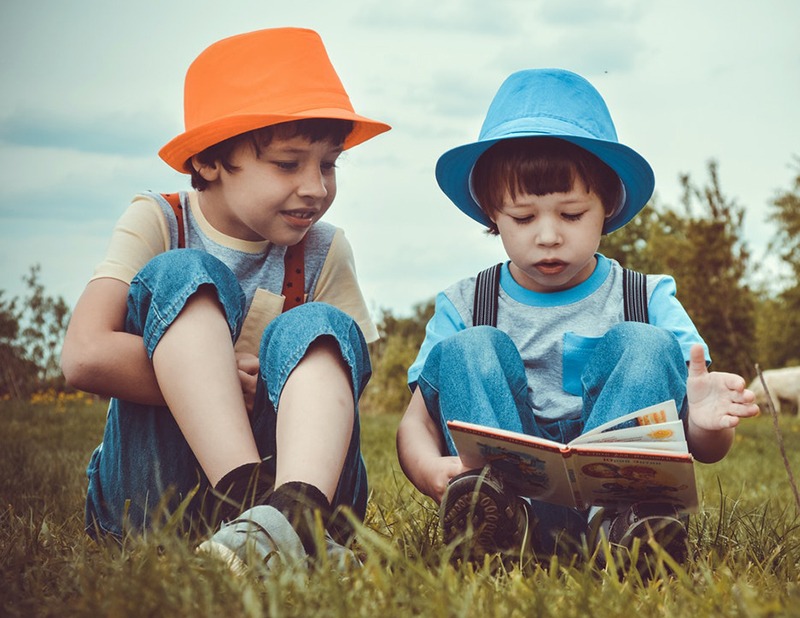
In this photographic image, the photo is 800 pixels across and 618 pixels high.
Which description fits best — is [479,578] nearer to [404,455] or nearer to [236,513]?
[236,513]

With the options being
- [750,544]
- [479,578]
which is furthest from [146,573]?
[750,544]

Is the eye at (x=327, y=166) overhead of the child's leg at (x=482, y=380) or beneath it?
overhead

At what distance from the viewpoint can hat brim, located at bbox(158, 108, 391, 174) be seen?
2295 mm

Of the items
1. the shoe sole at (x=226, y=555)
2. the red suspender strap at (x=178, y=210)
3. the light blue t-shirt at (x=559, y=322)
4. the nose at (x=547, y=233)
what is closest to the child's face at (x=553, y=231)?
the nose at (x=547, y=233)

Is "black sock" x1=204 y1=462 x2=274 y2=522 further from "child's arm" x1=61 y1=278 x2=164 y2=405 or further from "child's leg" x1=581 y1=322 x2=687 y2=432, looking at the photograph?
"child's leg" x1=581 y1=322 x2=687 y2=432

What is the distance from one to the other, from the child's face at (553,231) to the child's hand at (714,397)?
1.35ft

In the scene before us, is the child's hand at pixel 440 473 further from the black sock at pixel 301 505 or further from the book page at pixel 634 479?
the black sock at pixel 301 505

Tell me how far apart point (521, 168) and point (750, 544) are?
114 centimetres

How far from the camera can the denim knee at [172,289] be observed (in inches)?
77.5

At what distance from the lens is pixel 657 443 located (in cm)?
180

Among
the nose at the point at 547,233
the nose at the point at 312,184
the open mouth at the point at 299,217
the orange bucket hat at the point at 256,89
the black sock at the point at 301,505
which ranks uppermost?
the orange bucket hat at the point at 256,89

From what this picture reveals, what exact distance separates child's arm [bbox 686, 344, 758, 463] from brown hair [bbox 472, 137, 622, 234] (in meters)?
0.56

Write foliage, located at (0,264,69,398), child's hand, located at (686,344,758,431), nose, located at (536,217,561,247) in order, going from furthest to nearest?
foliage, located at (0,264,69,398), nose, located at (536,217,561,247), child's hand, located at (686,344,758,431)

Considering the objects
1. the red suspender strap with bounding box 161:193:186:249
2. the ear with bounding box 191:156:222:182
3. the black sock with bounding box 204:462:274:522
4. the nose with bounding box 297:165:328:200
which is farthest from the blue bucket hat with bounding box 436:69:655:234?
the black sock with bounding box 204:462:274:522
